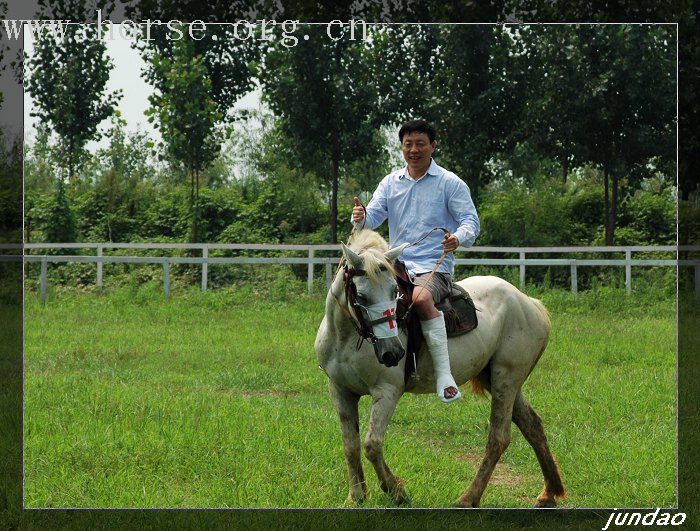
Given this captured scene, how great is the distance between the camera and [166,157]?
675 cm

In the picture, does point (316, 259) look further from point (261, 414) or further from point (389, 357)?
point (389, 357)

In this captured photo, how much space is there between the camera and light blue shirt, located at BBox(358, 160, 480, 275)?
6.11m

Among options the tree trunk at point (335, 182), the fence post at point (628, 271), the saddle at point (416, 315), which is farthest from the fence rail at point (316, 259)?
the saddle at point (416, 315)

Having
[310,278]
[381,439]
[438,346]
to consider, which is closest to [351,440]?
[381,439]

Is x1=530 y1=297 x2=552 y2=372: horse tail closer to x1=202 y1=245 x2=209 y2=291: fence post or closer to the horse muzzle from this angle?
the horse muzzle

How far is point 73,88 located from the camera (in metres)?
6.53

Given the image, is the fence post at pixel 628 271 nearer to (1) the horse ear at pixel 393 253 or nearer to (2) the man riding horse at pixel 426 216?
(2) the man riding horse at pixel 426 216

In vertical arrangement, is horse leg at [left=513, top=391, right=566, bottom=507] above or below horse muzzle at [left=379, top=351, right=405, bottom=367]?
below

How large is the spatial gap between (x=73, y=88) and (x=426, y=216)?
2530 millimetres

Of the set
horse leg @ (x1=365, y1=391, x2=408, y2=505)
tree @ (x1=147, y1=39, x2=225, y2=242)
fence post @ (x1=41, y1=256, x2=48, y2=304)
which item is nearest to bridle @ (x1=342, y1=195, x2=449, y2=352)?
horse leg @ (x1=365, y1=391, x2=408, y2=505)

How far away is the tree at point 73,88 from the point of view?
256 inches

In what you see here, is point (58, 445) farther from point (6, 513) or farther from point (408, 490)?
point (408, 490)

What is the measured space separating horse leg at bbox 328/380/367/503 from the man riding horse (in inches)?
23.7

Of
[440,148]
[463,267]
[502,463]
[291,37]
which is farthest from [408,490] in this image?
[291,37]
